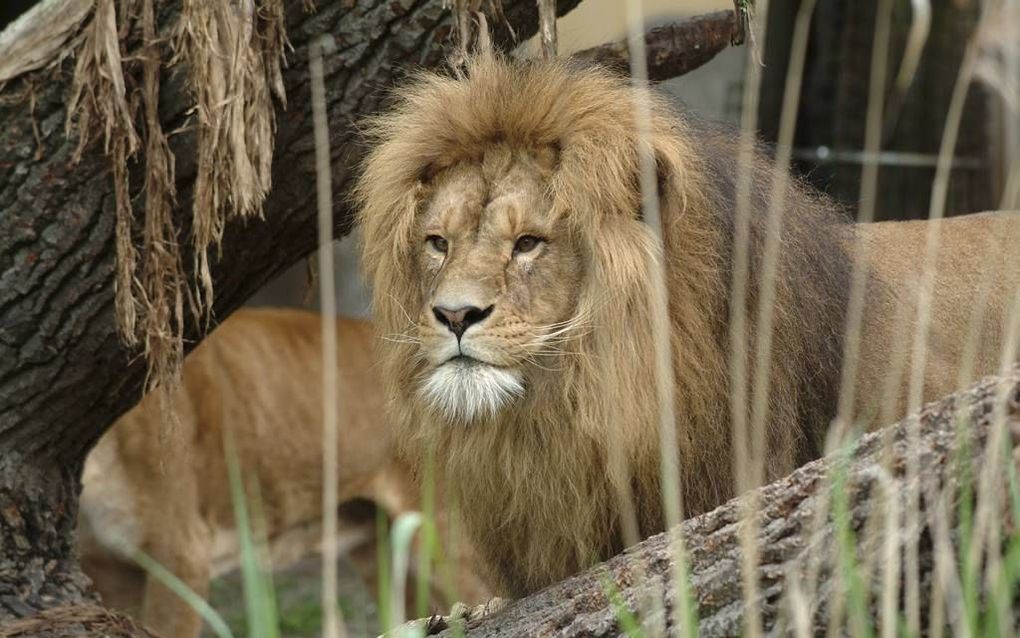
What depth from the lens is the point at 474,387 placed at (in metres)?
3.42

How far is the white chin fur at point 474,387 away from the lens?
134 inches

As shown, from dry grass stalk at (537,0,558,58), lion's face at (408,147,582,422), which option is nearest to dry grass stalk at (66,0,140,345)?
lion's face at (408,147,582,422)

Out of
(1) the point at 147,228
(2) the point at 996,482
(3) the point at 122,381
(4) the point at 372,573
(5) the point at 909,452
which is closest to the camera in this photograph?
(2) the point at 996,482

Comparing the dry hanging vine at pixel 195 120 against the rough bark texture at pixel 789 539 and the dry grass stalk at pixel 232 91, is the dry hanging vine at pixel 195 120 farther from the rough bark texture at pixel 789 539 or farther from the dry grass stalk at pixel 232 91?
the rough bark texture at pixel 789 539

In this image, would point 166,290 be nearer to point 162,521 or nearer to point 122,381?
point 122,381

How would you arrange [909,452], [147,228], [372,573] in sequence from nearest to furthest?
[909,452], [147,228], [372,573]

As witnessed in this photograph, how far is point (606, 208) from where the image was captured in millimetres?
3561

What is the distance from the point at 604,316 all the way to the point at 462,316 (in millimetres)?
332

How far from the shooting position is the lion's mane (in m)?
3.52

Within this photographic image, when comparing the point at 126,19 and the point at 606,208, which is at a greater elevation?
the point at 126,19

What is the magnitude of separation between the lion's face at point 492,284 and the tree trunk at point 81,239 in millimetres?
398

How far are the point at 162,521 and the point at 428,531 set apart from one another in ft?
15.6

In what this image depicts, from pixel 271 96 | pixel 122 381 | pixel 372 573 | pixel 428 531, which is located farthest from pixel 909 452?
pixel 372 573

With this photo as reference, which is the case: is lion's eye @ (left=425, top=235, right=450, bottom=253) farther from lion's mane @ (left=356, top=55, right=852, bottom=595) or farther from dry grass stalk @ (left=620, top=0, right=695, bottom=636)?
→ dry grass stalk @ (left=620, top=0, right=695, bottom=636)
